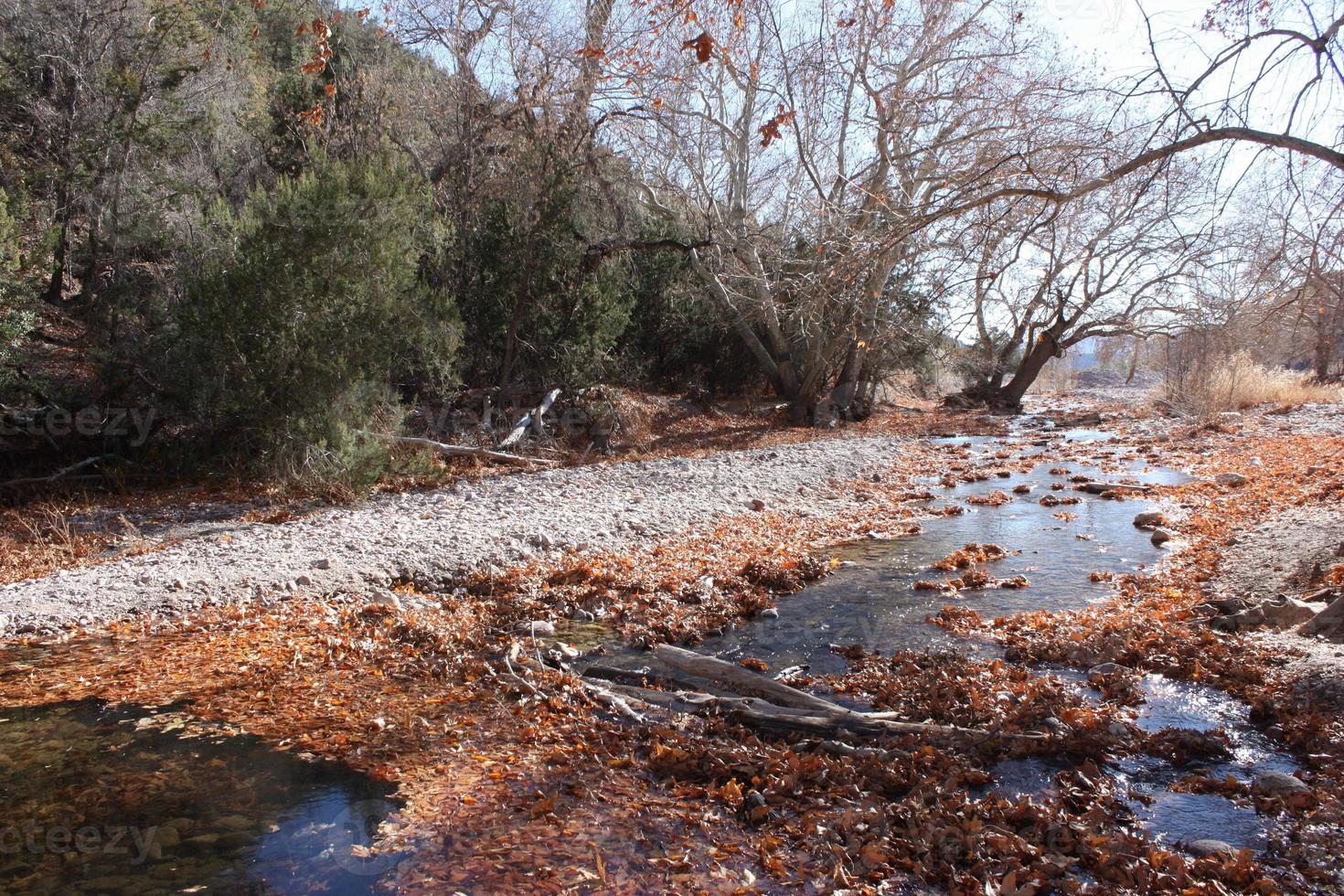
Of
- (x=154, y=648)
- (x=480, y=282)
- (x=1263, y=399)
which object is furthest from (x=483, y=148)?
(x=1263, y=399)

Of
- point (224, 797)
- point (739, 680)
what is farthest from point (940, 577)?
point (224, 797)

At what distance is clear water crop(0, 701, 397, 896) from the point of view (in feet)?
11.0

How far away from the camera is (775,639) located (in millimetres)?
6523

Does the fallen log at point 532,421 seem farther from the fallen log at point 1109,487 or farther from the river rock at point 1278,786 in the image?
the river rock at point 1278,786

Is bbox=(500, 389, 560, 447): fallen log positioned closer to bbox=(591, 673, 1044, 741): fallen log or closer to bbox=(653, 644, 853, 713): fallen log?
bbox=(653, 644, 853, 713): fallen log

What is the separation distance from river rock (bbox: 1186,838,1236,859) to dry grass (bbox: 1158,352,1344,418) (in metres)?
19.8

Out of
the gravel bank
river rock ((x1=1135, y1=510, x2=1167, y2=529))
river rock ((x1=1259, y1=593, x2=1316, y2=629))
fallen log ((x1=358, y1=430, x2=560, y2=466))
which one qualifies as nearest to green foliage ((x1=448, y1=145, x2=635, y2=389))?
fallen log ((x1=358, y1=430, x2=560, y2=466))

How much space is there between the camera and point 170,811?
3801mm

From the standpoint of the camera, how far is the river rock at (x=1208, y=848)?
11.5ft

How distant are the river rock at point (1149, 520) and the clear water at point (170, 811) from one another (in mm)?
8956

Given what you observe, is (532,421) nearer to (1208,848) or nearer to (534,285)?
(534,285)

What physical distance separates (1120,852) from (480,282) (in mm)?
14150

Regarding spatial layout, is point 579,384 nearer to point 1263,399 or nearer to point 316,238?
point 316,238

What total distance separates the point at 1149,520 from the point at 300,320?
1049cm
